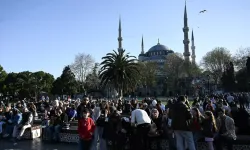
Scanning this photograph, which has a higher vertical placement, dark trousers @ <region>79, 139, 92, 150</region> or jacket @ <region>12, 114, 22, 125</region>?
jacket @ <region>12, 114, 22, 125</region>

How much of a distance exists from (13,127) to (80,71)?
44810mm

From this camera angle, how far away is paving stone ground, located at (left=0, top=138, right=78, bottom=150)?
1042cm

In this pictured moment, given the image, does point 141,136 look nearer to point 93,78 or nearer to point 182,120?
point 182,120

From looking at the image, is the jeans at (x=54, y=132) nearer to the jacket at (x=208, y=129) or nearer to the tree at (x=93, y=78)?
the jacket at (x=208, y=129)

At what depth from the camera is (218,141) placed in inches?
320

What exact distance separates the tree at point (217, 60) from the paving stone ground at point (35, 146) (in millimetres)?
58521

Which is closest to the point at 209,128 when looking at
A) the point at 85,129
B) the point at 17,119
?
the point at 85,129

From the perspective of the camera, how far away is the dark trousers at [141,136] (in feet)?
27.5

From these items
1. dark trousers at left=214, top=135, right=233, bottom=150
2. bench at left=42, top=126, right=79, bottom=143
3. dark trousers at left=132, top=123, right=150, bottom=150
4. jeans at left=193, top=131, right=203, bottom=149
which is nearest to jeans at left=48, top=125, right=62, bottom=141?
bench at left=42, top=126, right=79, bottom=143

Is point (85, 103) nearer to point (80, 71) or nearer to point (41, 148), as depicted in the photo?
point (41, 148)

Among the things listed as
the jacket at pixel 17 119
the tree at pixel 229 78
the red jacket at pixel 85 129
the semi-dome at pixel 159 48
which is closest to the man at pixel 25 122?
the jacket at pixel 17 119

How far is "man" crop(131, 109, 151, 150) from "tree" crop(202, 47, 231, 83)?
59545 millimetres

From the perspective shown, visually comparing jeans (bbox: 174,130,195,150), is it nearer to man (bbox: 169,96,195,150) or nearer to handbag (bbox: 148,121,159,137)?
man (bbox: 169,96,195,150)

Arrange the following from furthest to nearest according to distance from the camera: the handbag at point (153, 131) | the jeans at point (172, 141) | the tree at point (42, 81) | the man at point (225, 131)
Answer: the tree at point (42, 81) → the handbag at point (153, 131) → the jeans at point (172, 141) → the man at point (225, 131)
